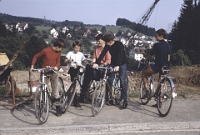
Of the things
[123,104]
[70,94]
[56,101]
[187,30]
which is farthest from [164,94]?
[187,30]

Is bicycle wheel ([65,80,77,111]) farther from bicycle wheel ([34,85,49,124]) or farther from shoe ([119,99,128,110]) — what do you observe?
shoe ([119,99,128,110])

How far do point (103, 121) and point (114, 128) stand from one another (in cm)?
42

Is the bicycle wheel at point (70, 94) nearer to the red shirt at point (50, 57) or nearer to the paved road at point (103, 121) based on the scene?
the paved road at point (103, 121)

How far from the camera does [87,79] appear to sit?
7672 mm

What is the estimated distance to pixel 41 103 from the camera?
6301 millimetres

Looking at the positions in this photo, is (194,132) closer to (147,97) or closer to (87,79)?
(147,97)

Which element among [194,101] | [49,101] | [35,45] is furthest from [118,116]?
[35,45]

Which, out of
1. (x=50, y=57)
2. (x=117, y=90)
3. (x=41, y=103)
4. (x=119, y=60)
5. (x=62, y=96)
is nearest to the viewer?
(x=41, y=103)

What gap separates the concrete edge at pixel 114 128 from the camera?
234 inches

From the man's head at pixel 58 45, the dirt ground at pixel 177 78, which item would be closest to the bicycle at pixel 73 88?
the man's head at pixel 58 45

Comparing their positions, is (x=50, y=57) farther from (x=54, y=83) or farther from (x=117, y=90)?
(x=117, y=90)

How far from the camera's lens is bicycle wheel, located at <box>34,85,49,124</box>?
6.22m

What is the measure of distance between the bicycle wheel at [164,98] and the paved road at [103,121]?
0.15 meters

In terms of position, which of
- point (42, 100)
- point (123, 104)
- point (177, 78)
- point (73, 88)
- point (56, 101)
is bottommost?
point (177, 78)
